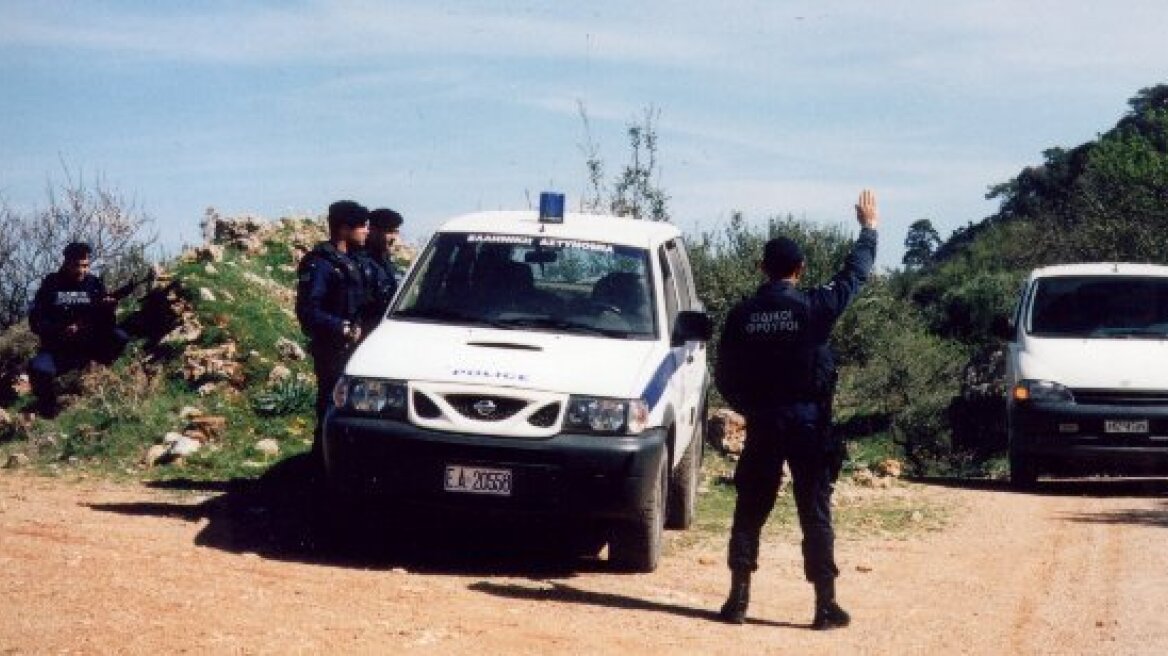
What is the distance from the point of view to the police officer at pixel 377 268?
9984 mm

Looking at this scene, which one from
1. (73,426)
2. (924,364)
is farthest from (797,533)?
(924,364)

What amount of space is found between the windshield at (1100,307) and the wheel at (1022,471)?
45.4 inches

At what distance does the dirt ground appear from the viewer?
6645 millimetres

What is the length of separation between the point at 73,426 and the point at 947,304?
117 feet

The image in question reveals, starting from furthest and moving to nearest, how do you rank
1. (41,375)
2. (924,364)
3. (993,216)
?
1. (993,216)
2. (924,364)
3. (41,375)

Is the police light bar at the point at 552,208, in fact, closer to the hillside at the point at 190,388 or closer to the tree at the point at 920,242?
the hillside at the point at 190,388

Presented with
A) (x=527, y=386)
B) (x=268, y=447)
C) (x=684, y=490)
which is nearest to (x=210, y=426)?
(x=268, y=447)

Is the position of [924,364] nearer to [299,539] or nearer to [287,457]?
[287,457]

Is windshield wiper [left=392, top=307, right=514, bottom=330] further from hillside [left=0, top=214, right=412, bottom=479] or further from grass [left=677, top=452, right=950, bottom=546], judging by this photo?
hillside [left=0, top=214, right=412, bottom=479]

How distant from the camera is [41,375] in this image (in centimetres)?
1441

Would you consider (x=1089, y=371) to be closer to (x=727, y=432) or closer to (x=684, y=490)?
(x=727, y=432)

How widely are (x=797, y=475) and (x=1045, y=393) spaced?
23.6 ft

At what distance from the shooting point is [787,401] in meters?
7.65

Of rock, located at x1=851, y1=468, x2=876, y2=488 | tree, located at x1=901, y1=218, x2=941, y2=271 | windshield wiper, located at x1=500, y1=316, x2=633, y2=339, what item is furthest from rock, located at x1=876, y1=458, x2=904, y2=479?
tree, located at x1=901, y1=218, x2=941, y2=271
